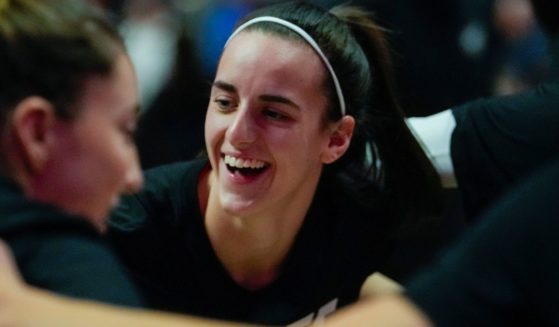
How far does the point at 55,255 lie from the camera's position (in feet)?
4.04

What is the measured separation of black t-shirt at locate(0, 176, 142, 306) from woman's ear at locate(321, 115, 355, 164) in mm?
1040

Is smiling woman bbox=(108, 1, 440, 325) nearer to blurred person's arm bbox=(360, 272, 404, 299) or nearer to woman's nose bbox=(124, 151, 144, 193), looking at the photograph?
blurred person's arm bbox=(360, 272, 404, 299)

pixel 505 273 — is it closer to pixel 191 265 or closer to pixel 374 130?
pixel 191 265

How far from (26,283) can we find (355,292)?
1.16 m

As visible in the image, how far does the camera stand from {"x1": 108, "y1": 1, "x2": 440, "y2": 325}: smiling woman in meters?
2.14

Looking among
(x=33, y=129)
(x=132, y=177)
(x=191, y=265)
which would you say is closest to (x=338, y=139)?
(x=191, y=265)

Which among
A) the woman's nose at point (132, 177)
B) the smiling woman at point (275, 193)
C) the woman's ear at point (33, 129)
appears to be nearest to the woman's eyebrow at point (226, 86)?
the smiling woman at point (275, 193)

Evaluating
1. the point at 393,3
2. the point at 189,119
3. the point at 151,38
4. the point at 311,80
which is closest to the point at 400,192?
the point at 311,80

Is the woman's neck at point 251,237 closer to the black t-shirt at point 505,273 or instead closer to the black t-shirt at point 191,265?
the black t-shirt at point 191,265

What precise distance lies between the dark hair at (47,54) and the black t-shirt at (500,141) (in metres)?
1.04

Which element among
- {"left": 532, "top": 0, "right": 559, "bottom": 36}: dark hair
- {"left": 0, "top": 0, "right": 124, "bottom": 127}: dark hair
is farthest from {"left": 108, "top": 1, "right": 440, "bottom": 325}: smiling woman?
{"left": 0, "top": 0, "right": 124, "bottom": 127}: dark hair

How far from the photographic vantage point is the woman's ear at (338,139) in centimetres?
226

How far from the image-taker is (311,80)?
2.18 m

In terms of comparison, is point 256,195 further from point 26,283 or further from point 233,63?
point 26,283
